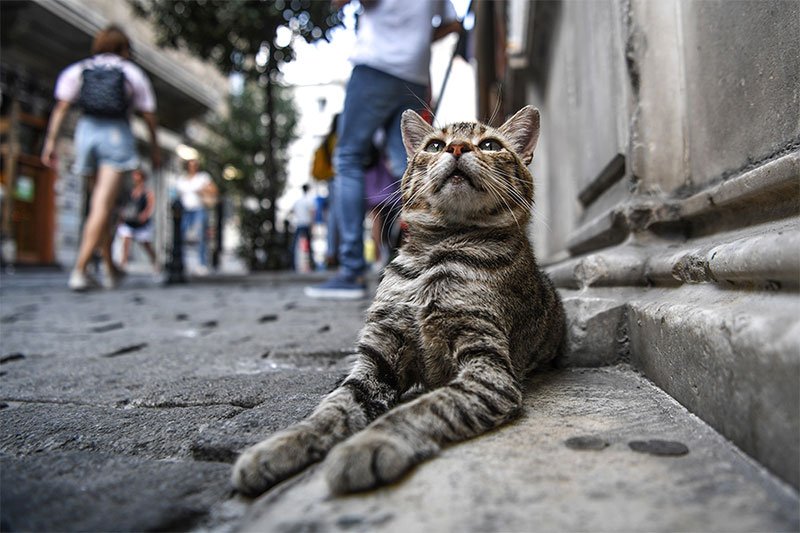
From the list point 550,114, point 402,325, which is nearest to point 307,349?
point 402,325

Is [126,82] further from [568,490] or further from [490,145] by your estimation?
[568,490]

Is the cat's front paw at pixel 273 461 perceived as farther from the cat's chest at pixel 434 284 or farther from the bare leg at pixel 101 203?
the bare leg at pixel 101 203

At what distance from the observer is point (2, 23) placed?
40.6 ft

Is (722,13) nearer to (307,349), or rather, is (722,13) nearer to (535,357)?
(535,357)

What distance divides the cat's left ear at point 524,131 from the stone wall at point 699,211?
1.28 feet

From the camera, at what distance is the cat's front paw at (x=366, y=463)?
1.11m

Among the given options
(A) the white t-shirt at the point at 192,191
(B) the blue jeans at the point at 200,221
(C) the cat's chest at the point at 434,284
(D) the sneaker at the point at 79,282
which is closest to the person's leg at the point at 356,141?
(C) the cat's chest at the point at 434,284

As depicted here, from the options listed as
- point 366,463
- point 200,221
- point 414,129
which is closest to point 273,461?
point 366,463

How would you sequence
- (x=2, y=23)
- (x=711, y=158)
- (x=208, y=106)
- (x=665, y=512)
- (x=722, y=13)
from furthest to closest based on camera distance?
(x=208, y=106) → (x=2, y=23) → (x=711, y=158) → (x=722, y=13) → (x=665, y=512)

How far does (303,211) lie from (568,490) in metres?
14.0

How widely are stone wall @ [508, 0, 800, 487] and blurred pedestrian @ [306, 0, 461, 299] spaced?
1.42 metres

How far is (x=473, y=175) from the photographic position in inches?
75.0

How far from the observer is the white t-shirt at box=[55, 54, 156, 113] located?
602 cm

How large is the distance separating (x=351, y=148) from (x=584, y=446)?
356 centimetres
